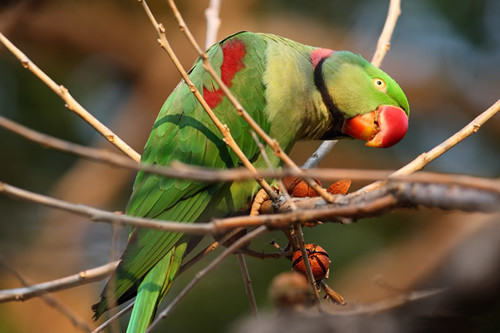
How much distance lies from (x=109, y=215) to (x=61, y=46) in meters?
5.04

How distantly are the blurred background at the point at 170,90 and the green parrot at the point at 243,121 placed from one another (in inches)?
90.2

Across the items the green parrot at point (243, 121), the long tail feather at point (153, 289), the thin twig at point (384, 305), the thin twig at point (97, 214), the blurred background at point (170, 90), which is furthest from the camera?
A: the blurred background at point (170, 90)

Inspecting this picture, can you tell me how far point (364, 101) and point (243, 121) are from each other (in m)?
0.54

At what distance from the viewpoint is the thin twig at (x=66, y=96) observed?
177cm

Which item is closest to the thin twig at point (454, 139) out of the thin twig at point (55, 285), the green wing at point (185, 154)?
the green wing at point (185, 154)

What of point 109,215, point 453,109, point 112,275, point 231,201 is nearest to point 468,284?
point 109,215

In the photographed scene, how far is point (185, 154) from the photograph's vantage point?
2.33 m

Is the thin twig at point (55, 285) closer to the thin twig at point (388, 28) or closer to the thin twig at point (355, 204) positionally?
the thin twig at point (355, 204)

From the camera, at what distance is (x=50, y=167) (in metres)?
6.33

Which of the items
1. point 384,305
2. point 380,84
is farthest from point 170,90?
point 384,305

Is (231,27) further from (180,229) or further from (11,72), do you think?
(180,229)

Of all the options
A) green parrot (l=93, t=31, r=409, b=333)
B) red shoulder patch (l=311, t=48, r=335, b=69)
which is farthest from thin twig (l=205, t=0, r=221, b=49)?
red shoulder patch (l=311, t=48, r=335, b=69)

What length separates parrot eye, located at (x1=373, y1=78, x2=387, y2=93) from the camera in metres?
2.46

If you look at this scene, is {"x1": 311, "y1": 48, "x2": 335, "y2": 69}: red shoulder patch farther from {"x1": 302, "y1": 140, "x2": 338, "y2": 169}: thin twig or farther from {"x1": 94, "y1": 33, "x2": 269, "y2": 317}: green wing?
{"x1": 302, "y1": 140, "x2": 338, "y2": 169}: thin twig
